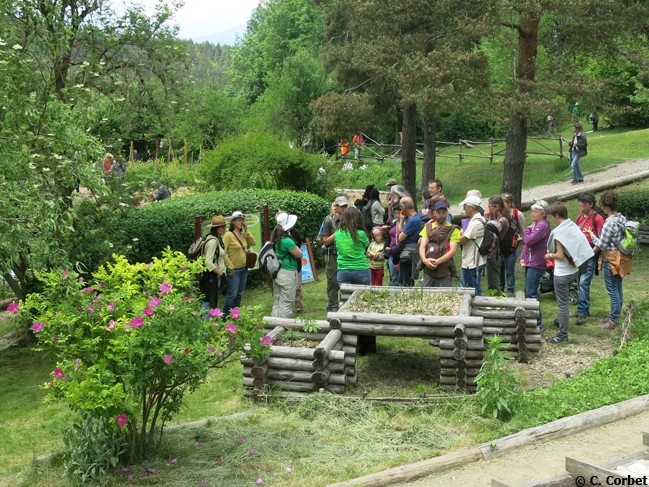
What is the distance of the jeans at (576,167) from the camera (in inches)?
976

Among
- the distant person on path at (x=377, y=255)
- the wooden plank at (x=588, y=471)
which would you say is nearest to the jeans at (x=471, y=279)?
the distant person on path at (x=377, y=255)

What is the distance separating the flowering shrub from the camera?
6.82 metres

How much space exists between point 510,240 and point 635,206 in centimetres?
857

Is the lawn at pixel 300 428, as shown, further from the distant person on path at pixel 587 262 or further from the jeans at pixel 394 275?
the jeans at pixel 394 275

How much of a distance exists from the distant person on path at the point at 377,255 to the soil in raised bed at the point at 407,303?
1800 mm

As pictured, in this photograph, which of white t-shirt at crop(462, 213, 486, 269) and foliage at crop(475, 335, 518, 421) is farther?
white t-shirt at crop(462, 213, 486, 269)

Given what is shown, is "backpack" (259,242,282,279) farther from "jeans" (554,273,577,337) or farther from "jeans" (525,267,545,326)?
"jeans" (554,273,577,337)

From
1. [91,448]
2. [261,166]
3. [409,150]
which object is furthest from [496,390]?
[409,150]

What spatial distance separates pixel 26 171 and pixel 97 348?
4322mm

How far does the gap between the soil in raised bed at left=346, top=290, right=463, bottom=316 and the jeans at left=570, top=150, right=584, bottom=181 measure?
49.9 feet

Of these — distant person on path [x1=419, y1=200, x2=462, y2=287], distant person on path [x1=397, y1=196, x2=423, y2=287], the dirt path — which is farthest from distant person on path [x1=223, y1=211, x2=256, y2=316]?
the dirt path

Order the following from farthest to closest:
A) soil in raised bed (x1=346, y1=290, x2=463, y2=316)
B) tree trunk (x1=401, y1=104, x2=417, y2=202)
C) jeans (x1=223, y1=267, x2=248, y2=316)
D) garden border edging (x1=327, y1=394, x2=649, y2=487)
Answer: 1. tree trunk (x1=401, y1=104, x2=417, y2=202)
2. jeans (x1=223, y1=267, x2=248, y2=316)
3. soil in raised bed (x1=346, y1=290, x2=463, y2=316)
4. garden border edging (x1=327, y1=394, x2=649, y2=487)

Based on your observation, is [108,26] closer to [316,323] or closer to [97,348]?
[316,323]

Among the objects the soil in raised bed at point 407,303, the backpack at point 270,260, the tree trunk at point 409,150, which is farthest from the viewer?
the tree trunk at point 409,150
